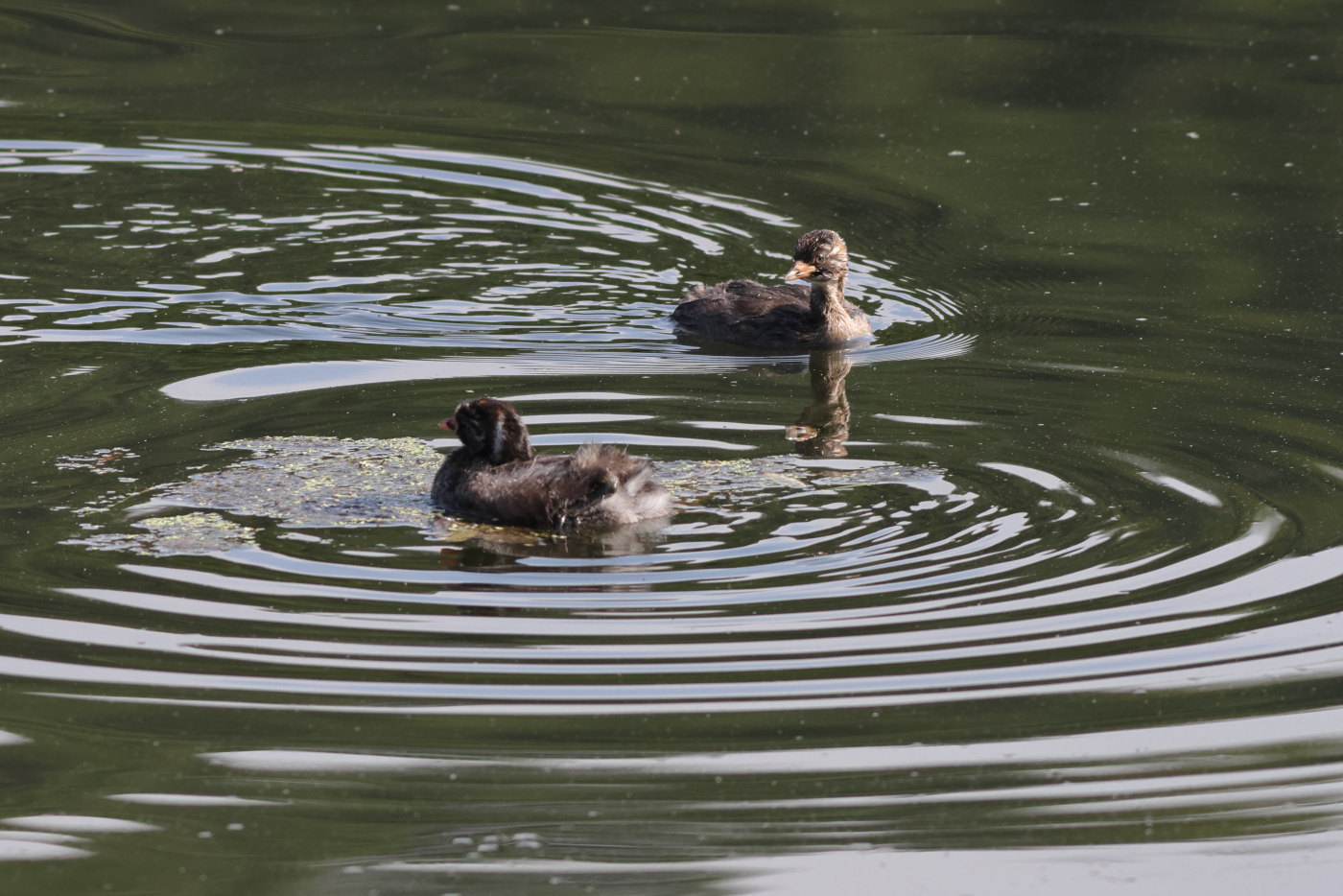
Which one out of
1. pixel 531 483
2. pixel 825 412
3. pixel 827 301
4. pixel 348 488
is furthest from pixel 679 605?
pixel 827 301

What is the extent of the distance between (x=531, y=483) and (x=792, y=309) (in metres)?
4.71

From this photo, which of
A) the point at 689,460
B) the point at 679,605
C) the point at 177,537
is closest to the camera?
the point at 679,605

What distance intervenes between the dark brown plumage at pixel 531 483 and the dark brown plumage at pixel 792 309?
4077 mm

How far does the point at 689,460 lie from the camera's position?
30.9ft

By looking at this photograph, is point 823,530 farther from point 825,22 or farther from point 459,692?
point 825,22

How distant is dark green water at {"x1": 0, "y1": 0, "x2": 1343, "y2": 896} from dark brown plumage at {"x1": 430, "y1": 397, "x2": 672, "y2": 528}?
18 centimetres

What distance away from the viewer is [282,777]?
6137 mm

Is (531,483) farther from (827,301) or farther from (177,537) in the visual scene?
(827,301)

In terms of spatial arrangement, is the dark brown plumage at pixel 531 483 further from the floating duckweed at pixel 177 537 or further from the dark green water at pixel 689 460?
the floating duckweed at pixel 177 537

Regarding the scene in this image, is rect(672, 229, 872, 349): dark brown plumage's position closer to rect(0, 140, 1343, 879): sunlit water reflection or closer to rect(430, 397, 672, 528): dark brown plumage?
rect(0, 140, 1343, 879): sunlit water reflection

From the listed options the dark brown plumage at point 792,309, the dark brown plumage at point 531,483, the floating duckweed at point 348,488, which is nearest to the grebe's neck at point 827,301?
the dark brown plumage at point 792,309

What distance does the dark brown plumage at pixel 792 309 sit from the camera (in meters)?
12.8

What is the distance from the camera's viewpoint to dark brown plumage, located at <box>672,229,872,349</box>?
1275 cm

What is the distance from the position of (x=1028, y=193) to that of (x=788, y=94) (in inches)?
130
